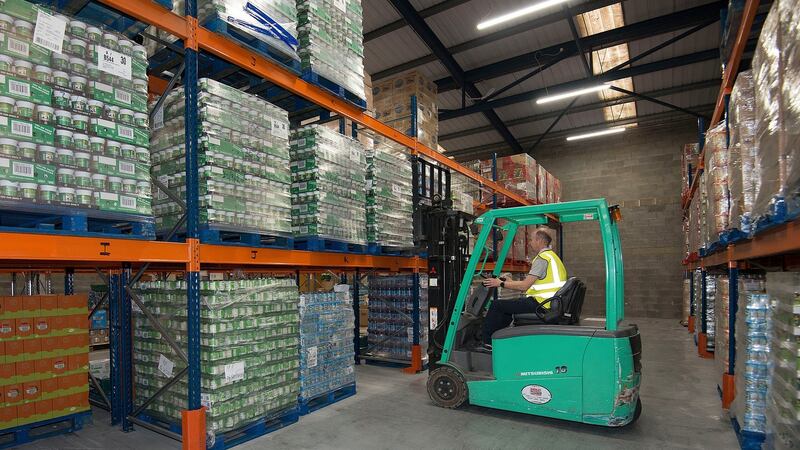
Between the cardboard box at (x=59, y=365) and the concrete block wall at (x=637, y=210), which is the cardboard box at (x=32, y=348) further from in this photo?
the concrete block wall at (x=637, y=210)

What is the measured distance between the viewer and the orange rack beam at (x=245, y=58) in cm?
336

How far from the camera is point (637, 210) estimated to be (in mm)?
15680

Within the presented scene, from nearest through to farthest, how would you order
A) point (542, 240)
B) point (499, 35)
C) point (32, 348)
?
point (32, 348) < point (542, 240) < point (499, 35)

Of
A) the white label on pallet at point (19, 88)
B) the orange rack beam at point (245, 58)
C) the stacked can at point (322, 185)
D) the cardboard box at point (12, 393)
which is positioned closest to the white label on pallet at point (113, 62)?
the orange rack beam at point (245, 58)

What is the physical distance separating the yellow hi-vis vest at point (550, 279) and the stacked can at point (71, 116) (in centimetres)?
397

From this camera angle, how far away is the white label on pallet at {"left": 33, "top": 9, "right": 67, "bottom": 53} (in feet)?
9.06

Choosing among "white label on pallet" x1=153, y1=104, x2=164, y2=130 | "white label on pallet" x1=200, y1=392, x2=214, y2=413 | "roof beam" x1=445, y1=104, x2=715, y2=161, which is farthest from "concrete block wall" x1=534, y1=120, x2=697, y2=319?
"white label on pallet" x1=153, y1=104, x2=164, y2=130

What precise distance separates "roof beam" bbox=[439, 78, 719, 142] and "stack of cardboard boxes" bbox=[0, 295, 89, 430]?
46.4 ft

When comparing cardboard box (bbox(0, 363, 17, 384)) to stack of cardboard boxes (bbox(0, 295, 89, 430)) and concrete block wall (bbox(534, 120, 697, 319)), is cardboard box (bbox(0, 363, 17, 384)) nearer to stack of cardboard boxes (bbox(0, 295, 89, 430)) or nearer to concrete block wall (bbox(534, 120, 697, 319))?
stack of cardboard boxes (bbox(0, 295, 89, 430))

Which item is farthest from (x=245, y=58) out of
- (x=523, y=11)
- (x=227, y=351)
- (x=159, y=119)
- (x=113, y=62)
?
(x=523, y=11)

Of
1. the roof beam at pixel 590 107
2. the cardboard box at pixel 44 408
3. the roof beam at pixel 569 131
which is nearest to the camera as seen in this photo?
the cardboard box at pixel 44 408

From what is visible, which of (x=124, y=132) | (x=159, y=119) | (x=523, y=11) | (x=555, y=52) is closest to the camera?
(x=124, y=132)

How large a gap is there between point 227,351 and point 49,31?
2.69 m

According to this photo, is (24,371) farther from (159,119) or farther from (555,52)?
(555,52)
